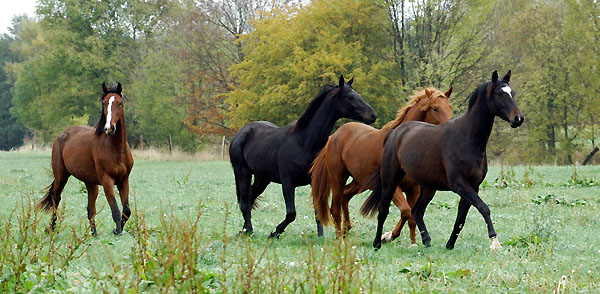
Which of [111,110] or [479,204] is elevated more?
[111,110]

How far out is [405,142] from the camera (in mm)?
7957

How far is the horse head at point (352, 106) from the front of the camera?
9.46m

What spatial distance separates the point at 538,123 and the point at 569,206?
2776cm

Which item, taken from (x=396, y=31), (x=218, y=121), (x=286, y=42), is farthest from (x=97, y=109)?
(x=396, y=31)

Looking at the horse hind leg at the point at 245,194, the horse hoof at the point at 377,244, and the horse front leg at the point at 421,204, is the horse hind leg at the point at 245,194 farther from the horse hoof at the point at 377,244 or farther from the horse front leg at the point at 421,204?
the horse front leg at the point at 421,204

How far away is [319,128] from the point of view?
9570mm

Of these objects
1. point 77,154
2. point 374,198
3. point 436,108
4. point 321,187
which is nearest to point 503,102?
point 436,108

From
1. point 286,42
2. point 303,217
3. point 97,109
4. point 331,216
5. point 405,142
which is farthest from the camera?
point 97,109

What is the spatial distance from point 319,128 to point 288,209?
1.30 meters

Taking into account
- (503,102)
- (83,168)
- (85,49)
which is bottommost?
(83,168)

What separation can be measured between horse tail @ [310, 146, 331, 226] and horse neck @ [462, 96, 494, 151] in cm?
249

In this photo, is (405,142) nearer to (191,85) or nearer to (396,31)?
(396,31)

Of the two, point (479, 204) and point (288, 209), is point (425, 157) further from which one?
point (288, 209)

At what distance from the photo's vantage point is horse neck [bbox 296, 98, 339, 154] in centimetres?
957
